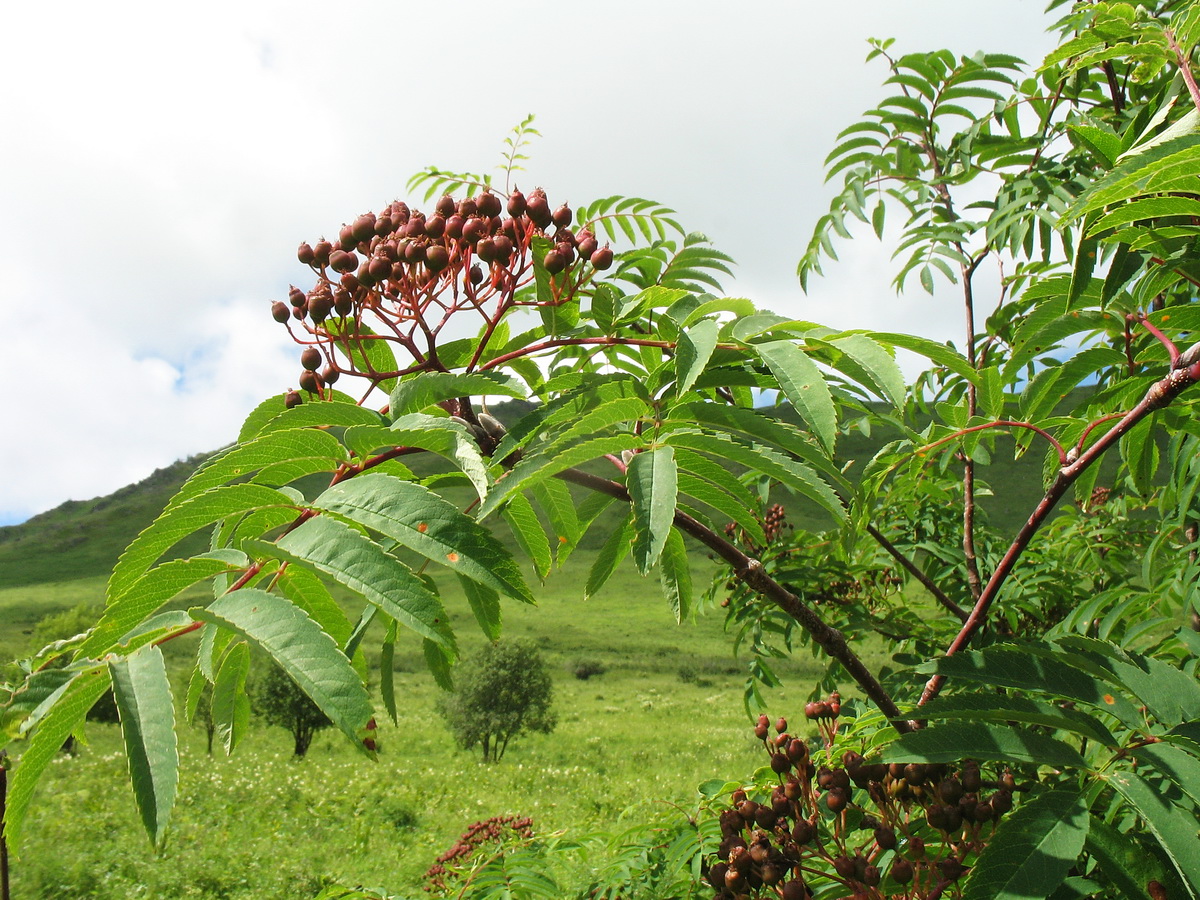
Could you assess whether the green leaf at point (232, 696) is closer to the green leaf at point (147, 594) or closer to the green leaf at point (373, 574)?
the green leaf at point (147, 594)

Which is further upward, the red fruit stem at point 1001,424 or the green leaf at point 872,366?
the green leaf at point 872,366

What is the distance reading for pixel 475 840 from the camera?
476cm

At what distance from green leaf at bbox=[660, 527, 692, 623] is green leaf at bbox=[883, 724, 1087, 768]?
1.40ft

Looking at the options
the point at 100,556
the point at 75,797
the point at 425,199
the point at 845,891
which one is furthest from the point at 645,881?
the point at 100,556

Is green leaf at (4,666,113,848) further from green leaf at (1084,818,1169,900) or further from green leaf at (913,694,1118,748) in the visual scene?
green leaf at (1084,818,1169,900)

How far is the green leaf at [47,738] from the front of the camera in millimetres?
825

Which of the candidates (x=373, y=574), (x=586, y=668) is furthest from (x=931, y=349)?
(x=586, y=668)

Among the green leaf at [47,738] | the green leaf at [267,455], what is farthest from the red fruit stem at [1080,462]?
the green leaf at [47,738]

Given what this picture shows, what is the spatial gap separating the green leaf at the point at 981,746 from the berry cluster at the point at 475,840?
3.37m

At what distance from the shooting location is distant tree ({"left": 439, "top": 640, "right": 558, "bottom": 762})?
119ft

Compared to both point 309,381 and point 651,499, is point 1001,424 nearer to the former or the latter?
point 651,499

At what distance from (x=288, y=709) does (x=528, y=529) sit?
116 ft

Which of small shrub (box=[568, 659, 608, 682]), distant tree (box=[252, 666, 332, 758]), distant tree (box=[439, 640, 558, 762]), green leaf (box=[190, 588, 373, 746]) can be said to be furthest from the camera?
small shrub (box=[568, 659, 608, 682])

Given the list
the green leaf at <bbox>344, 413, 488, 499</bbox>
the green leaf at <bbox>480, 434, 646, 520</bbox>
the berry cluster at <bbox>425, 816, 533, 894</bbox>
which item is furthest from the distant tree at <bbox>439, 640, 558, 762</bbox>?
the green leaf at <bbox>480, 434, 646, 520</bbox>
